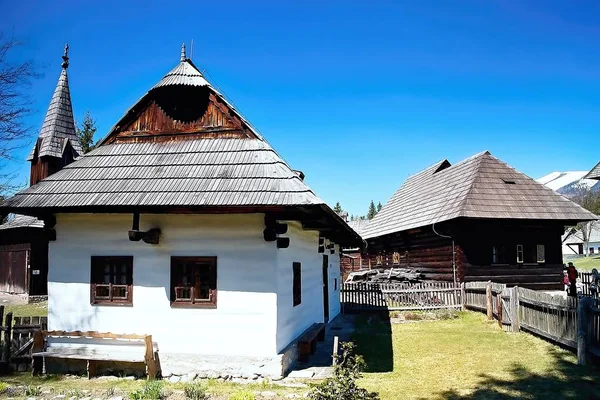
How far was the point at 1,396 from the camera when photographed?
7.24 meters

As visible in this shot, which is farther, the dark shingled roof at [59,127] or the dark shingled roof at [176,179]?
the dark shingled roof at [59,127]

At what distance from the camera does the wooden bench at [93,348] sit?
838 cm

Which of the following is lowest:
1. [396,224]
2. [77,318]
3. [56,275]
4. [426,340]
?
[426,340]

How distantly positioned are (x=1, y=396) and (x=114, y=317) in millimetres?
2159

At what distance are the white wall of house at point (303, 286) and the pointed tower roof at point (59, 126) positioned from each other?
1393cm

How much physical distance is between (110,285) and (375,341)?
6513mm

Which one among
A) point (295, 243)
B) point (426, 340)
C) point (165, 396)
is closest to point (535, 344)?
point (426, 340)

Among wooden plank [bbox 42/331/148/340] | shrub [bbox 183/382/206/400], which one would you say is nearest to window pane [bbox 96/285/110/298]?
wooden plank [bbox 42/331/148/340]

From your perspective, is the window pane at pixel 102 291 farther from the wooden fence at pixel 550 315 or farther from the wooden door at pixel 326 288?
the wooden fence at pixel 550 315

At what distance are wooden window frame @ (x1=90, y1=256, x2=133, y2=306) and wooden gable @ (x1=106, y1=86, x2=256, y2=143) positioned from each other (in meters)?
2.88

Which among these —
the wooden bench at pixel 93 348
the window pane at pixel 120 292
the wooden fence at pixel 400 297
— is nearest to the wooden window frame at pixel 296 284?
the wooden bench at pixel 93 348

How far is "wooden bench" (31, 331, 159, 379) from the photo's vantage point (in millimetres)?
8375

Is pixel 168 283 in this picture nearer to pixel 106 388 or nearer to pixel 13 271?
pixel 106 388

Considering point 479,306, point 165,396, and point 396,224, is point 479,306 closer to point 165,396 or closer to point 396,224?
point 396,224
